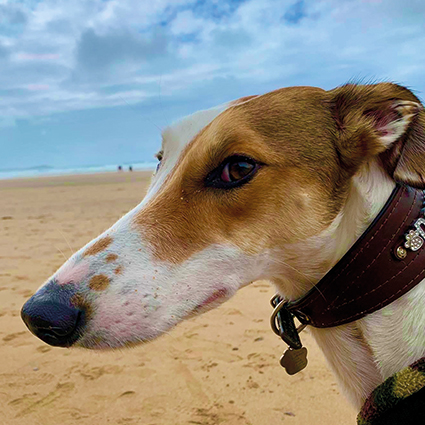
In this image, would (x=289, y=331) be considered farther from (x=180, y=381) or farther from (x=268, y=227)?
(x=180, y=381)

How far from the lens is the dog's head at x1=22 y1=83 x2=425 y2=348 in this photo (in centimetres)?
167

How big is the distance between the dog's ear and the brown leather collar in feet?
0.35

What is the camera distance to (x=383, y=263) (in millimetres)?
1633

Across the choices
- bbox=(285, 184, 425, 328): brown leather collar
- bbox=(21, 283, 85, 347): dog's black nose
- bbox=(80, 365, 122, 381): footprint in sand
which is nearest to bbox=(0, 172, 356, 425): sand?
bbox=(80, 365, 122, 381): footprint in sand

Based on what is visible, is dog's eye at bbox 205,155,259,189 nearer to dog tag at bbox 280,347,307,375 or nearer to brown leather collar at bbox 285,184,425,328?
brown leather collar at bbox 285,184,425,328

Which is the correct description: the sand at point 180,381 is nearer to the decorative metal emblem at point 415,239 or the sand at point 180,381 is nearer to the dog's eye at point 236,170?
the dog's eye at point 236,170

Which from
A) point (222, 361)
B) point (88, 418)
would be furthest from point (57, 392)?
point (222, 361)

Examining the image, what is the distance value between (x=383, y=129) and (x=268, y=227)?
0.63m

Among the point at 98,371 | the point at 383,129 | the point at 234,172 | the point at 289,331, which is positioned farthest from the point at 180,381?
the point at 383,129

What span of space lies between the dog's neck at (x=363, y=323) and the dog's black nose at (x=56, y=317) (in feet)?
2.99

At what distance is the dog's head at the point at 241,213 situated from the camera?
65.6 inches

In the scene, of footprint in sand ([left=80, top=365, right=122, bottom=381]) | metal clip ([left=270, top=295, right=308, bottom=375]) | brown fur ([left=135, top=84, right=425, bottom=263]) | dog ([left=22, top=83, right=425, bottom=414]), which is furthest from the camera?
footprint in sand ([left=80, top=365, right=122, bottom=381])

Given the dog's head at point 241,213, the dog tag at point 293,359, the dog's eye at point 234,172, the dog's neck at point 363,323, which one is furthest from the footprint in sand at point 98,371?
the dog's eye at point 234,172

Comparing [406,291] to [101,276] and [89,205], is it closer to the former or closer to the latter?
[101,276]
